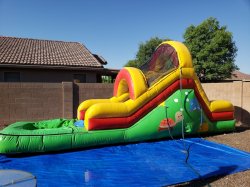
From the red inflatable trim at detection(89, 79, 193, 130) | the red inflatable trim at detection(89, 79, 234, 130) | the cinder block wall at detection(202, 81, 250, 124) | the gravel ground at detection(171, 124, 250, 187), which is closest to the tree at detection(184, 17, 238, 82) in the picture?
the cinder block wall at detection(202, 81, 250, 124)

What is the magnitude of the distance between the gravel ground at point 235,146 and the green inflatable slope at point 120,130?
0.37m

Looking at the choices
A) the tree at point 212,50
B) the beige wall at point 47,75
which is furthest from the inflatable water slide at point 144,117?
the tree at point 212,50

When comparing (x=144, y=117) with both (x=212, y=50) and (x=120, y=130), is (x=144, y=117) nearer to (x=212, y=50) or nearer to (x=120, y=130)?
(x=120, y=130)

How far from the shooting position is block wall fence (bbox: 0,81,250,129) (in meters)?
8.73

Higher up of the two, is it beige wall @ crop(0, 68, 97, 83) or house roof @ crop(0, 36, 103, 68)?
house roof @ crop(0, 36, 103, 68)

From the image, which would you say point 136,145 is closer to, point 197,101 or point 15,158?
point 197,101

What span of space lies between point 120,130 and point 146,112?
0.91 meters

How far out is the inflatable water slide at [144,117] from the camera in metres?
5.39

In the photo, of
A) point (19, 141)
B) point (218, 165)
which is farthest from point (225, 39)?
point (19, 141)

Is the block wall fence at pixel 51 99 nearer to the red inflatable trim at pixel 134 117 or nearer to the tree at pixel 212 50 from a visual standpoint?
the red inflatable trim at pixel 134 117

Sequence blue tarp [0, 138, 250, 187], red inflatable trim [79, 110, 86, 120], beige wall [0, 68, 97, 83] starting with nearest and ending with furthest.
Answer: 1. blue tarp [0, 138, 250, 187]
2. red inflatable trim [79, 110, 86, 120]
3. beige wall [0, 68, 97, 83]

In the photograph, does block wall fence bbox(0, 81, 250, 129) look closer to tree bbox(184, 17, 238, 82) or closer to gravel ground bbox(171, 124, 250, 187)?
gravel ground bbox(171, 124, 250, 187)

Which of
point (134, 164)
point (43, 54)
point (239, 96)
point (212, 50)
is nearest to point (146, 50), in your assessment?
point (212, 50)

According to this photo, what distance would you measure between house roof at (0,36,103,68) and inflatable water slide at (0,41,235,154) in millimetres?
6463
